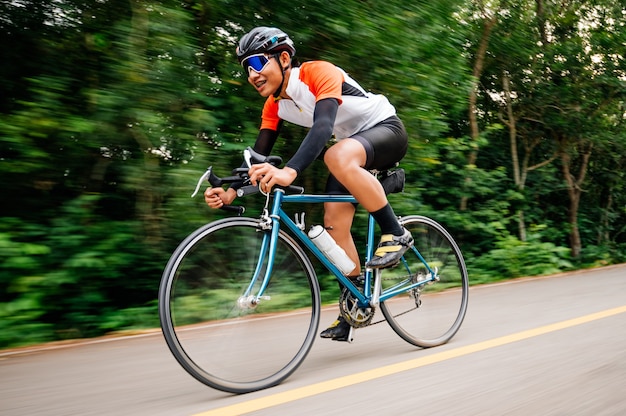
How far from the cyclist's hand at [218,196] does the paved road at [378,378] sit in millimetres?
950

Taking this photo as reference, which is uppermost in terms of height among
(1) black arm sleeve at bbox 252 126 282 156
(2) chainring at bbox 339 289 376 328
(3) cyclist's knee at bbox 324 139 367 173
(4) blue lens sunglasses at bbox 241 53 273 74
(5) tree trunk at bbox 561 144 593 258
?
(4) blue lens sunglasses at bbox 241 53 273 74

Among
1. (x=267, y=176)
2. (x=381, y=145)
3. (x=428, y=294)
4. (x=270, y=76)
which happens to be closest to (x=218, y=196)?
(x=267, y=176)

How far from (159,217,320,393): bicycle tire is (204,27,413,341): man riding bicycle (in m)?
0.38

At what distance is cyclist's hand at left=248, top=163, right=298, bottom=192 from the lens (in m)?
2.96

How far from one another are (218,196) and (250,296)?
61 cm

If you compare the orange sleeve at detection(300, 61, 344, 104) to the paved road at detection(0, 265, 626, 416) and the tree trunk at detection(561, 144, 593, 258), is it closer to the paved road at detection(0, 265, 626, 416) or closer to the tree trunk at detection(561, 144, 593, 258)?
the paved road at detection(0, 265, 626, 416)

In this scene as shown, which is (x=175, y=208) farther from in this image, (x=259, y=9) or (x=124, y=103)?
(x=259, y=9)

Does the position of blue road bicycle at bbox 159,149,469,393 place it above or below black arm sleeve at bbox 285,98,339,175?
below

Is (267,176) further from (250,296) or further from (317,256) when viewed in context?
(317,256)

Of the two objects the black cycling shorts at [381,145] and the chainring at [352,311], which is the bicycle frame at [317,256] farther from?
the black cycling shorts at [381,145]

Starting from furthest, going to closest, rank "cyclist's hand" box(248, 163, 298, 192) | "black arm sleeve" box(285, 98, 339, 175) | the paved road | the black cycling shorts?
the black cycling shorts → "black arm sleeve" box(285, 98, 339, 175) → "cyclist's hand" box(248, 163, 298, 192) → the paved road

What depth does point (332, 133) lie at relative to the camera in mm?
3309

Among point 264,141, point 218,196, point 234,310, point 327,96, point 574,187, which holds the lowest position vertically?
point 574,187

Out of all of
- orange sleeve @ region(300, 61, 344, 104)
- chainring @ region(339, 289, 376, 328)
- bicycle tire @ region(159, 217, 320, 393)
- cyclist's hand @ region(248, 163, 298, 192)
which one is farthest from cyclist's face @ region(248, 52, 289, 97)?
chainring @ region(339, 289, 376, 328)
